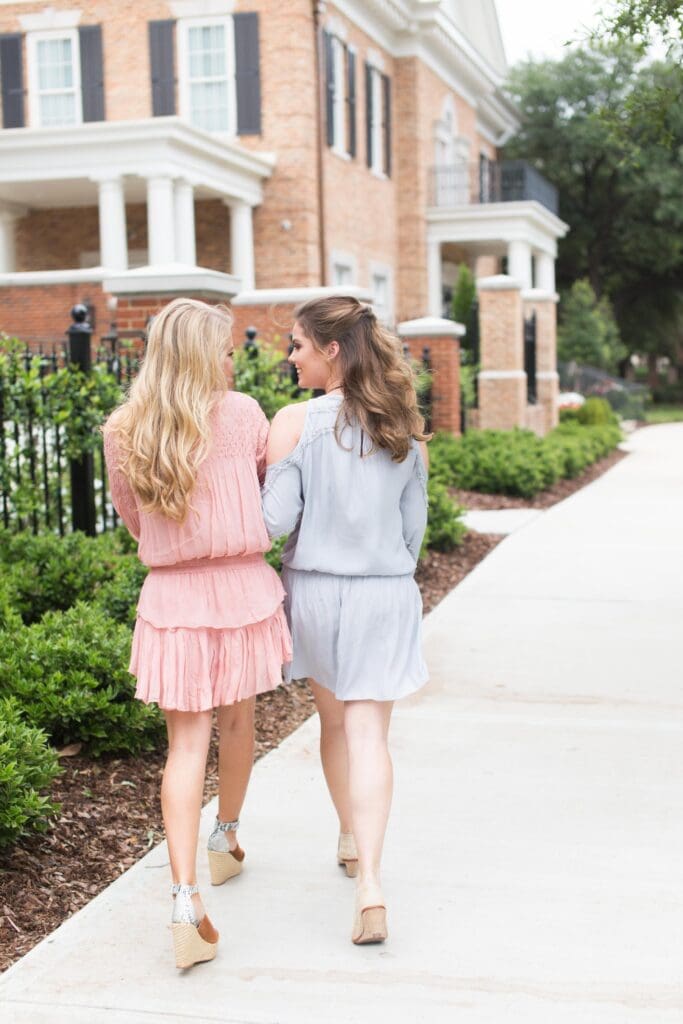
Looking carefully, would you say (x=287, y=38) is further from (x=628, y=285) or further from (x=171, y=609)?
(x=628, y=285)

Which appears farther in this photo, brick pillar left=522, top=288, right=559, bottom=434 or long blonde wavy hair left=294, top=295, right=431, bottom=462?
brick pillar left=522, top=288, right=559, bottom=434

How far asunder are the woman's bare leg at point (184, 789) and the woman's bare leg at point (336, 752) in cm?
42

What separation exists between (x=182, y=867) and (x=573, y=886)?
1205 mm

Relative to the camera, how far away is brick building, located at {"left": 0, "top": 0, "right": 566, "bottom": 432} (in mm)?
19281

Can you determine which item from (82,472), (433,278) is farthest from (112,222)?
(82,472)

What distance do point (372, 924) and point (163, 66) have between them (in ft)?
68.3

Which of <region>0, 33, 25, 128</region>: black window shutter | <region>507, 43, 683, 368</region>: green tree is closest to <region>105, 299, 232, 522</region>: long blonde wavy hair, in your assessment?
<region>0, 33, 25, 128</region>: black window shutter

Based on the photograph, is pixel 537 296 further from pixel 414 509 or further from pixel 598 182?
pixel 598 182

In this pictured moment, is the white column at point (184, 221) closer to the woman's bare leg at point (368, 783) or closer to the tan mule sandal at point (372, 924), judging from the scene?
the woman's bare leg at point (368, 783)

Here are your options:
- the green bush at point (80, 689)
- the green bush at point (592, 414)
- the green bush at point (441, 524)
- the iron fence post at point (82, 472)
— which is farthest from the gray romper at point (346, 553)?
the green bush at point (592, 414)

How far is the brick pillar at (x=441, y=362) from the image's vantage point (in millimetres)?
16359

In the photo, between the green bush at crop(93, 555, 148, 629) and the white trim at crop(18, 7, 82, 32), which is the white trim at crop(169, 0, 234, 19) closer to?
the white trim at crop(18, 7, 82, 32)

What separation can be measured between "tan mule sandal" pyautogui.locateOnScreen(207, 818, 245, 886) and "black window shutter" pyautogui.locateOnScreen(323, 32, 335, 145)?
66.2 feet

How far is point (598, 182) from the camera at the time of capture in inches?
1710
